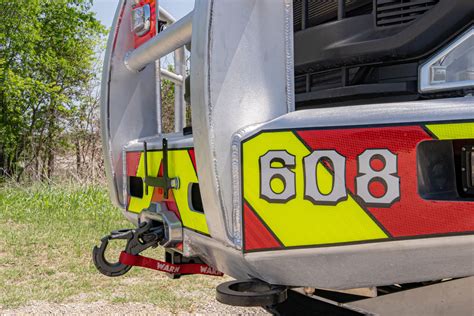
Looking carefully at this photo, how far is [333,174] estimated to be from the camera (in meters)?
1.47

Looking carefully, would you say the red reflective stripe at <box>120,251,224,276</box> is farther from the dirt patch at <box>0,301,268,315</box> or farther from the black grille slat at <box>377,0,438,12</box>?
the dirt patch at <box>0,301,268,315</box>

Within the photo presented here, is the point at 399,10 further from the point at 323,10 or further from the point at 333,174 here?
the point at 333,174

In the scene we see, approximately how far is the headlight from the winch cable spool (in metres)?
1.17

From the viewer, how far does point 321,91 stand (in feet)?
6.48

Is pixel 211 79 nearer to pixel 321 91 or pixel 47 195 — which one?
pixel 321 91

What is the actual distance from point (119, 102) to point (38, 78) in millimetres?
18019

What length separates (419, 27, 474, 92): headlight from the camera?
4.92 ft

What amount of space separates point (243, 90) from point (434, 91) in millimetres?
533

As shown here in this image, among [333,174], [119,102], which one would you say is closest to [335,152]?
[333,174]

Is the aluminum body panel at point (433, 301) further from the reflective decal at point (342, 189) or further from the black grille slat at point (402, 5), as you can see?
the black grille slat at point (402, 5)

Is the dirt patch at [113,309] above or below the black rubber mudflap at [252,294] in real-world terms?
below

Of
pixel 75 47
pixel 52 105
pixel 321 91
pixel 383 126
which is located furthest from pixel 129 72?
pixel 75 47

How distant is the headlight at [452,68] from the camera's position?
1501 mm

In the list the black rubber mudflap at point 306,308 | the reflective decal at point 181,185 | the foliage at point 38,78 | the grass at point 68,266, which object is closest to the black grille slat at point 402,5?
the reflective decal at point 181,185
